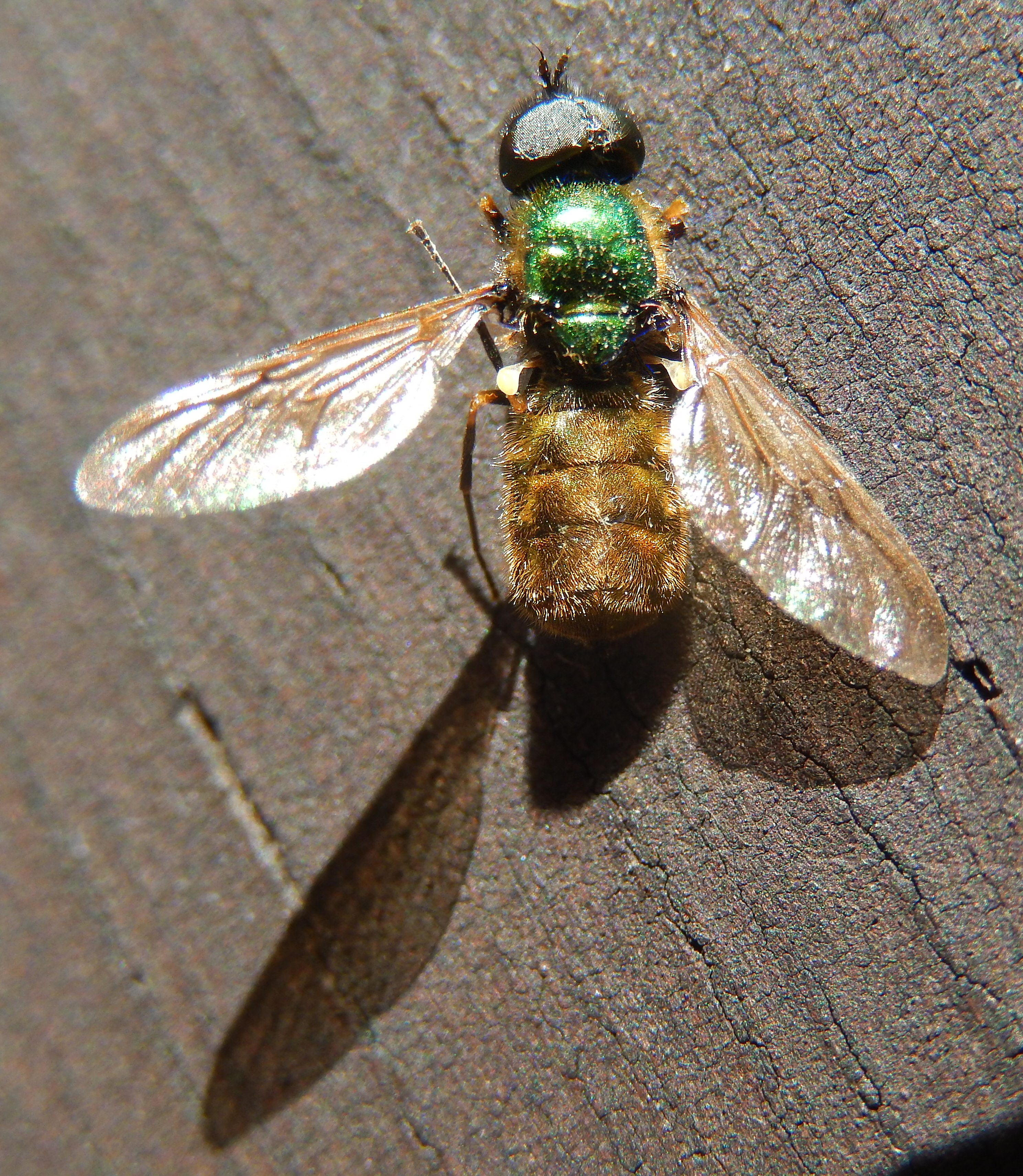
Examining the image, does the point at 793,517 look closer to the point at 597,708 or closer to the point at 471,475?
the point at 597,708

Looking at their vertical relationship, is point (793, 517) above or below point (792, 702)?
above

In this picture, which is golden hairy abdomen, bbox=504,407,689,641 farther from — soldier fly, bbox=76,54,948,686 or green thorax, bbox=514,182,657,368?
green thorax, bbox=514,182,657,368

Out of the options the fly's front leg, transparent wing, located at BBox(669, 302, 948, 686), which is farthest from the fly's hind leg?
transparent wing, located at BBox(669, 302, 948, 686)

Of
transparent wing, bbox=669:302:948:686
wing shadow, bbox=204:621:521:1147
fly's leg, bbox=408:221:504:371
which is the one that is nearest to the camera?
transparent wing, bbox=669:302:948:686

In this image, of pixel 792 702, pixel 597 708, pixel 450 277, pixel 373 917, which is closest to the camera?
pixel 792 702

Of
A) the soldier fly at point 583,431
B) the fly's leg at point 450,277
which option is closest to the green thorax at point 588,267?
the soldier fly at point 583,431

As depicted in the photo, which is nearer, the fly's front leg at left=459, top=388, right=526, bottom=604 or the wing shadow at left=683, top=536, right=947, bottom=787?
the wing shadow at left=683, top=536, right=947, bottom=787

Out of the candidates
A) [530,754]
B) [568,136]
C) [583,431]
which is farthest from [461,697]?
[568,136]

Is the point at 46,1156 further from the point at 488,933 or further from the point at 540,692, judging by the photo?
the point at 540,692
